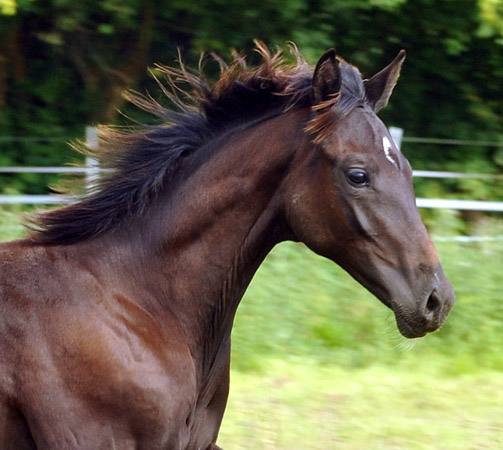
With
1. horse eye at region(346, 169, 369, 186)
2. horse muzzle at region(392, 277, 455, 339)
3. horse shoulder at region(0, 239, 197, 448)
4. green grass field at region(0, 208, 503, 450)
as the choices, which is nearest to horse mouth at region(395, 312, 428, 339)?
horse muzzle at region(392, 277, 455, 339)

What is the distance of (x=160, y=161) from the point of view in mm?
3305

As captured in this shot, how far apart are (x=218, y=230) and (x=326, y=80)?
0.64 m

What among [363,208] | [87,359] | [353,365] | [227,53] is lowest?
[353,365]

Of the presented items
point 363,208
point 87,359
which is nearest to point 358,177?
point 363,208

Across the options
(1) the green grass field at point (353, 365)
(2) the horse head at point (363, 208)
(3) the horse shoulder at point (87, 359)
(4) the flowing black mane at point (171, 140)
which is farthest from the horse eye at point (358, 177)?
(1) the green grass field at point (353, 365)

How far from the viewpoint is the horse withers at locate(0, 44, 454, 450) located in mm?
2922

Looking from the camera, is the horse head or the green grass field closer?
the horse head

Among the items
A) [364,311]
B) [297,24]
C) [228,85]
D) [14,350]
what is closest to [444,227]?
[364,311]

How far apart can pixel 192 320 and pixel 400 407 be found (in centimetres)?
242

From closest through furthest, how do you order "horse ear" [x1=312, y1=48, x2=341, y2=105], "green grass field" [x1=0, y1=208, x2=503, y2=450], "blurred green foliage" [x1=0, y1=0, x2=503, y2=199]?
"horse ear" [x1=312, y1=48, x2=341, y2=105] < "green grass field" [x1=0, y1=208, x2=503, y2=450] < "blurred green foliage" [x1=0, y1=0, x2=503, y2=199]

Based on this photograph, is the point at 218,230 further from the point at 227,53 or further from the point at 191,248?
the point at 227,53

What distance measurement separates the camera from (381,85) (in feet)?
10.6

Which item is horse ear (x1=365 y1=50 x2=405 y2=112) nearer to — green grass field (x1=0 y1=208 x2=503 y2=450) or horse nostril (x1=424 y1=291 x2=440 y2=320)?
horse nostril (x1=424 y1=291 x2=440 y2=320)

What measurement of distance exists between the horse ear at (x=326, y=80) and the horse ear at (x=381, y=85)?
0.19 m
